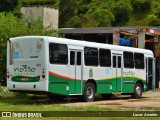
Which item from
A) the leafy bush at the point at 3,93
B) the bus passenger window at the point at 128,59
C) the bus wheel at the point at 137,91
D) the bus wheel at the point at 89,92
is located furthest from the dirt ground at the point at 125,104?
the leafy bush at the point at 3,93

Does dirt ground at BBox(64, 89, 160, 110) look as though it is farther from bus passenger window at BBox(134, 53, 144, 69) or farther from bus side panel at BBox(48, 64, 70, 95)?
bus passenger window at BBox(134, 53, 144, 69)

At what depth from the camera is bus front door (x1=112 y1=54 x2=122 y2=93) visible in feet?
73.9

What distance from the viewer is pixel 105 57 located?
21.9 m

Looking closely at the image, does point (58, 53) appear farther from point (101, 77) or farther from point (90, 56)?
point (101, 77)

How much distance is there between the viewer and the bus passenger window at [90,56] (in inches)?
812

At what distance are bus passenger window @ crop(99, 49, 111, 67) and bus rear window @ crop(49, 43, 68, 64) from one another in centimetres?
266

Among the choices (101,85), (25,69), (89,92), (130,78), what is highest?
(25,69)

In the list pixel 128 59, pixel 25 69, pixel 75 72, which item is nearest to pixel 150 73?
pixel 128 59

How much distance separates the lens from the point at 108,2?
11300cm

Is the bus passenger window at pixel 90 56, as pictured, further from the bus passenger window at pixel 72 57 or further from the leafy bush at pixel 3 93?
the leafy bush at pixel 3 93

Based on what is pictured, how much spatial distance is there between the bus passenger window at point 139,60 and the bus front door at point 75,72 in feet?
16.6

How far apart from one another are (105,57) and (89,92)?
212 cm

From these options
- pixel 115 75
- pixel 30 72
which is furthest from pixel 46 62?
pixel 115 75

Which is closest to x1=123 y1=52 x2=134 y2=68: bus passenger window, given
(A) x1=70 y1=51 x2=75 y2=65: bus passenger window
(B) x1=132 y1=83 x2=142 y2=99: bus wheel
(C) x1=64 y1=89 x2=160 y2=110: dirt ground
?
(B) x1=132 y1=83 x2=142 y2=99: bus wheel
